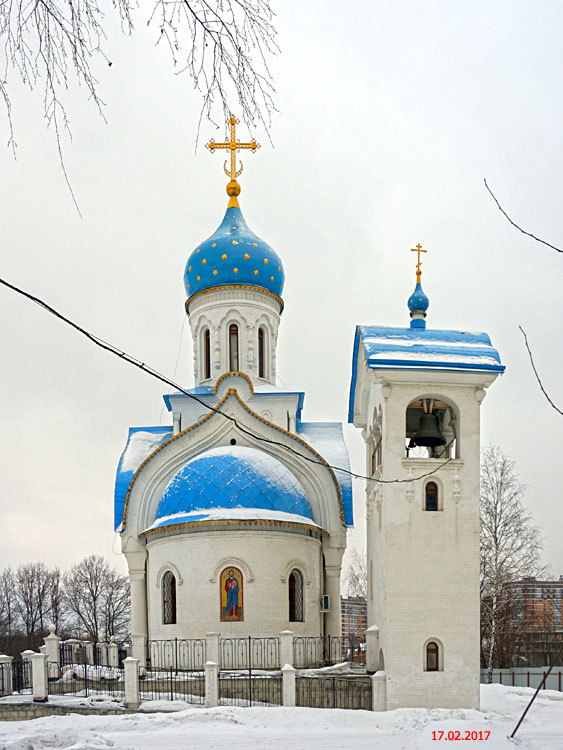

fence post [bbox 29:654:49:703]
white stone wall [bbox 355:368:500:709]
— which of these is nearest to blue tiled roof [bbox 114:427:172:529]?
fence post [bbox 29:654:49:703]

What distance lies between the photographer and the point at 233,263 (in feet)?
69.2

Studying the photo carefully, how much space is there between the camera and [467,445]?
528 inches

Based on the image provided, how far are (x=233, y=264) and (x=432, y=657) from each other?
11.2 m

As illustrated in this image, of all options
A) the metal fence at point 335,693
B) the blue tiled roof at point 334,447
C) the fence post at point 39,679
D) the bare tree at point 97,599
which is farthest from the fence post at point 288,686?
A: the bare tree at point 97,599

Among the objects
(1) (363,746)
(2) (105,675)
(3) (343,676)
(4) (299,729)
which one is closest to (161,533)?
(2) (105,675)

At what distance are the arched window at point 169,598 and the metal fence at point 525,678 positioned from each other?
786cm

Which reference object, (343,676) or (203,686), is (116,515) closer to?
(203,686)

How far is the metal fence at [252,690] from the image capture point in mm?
13336

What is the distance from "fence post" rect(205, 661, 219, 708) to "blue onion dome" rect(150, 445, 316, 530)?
351 centimetres

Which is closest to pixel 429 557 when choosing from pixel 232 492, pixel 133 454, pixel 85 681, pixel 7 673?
pixel 232 492

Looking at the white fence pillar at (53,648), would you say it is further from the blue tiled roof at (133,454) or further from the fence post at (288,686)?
the fence post at (288,686)

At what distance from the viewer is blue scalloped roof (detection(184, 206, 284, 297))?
2111cm

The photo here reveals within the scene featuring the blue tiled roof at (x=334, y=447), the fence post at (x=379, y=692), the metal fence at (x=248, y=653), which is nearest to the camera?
the fence post at (x=379, y=692)

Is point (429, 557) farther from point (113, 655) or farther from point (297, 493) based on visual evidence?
point (113, 655)
